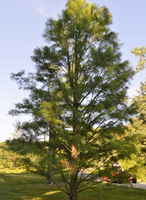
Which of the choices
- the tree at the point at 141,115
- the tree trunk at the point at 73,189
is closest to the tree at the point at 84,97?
the tree trunk at the point at 73,189

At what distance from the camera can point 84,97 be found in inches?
303

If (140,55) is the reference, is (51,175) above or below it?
below

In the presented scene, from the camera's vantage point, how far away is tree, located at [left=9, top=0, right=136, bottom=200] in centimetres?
654

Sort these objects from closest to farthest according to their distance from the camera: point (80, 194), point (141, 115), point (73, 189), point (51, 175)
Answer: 1. point (73, 189)
2. point (51, 175)
3. point (80, 194)
4. point (141, 115)

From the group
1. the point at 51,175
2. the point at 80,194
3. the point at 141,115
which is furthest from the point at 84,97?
the point at 141,115

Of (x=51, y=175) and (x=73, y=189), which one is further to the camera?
(x=51, y=175)

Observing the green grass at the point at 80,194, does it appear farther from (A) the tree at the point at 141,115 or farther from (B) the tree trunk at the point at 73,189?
(A) the tree at the point at 141,115

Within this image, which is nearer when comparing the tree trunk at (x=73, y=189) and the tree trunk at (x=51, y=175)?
the tree trunk at (x=51, y=175)

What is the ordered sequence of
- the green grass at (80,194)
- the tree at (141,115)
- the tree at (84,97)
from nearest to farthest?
1. the tree at (84,97)
2. the green grass at (80,194)
3. the tree at (141,115)

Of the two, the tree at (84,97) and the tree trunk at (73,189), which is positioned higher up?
the tree at (84,97)

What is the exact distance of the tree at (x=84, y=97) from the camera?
6.54 meters

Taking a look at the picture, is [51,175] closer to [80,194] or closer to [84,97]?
[80,194]

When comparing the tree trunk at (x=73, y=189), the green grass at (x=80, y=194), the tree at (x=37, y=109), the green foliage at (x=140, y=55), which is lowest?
the green grass at (x=80, y=194)

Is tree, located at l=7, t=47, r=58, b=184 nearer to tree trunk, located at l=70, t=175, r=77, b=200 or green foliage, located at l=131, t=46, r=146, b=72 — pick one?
tree trunk, located at l=70, t=175, r=77, b=200
